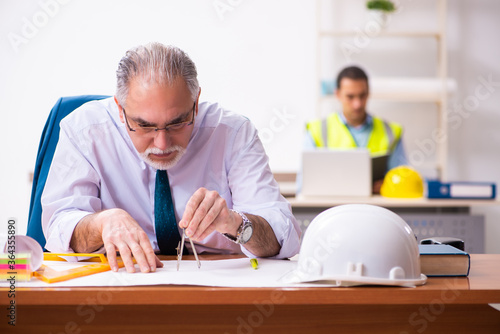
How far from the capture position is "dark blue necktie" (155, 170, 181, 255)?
148 cm

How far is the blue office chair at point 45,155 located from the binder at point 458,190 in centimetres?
212

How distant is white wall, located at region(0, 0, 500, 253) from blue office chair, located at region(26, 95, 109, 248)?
2897 mm

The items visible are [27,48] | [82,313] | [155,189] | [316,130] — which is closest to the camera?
[82,313]

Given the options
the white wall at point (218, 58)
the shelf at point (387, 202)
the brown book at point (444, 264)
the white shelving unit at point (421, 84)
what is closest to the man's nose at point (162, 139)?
the brown book at point (444, 264)

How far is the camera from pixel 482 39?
15.5 ft

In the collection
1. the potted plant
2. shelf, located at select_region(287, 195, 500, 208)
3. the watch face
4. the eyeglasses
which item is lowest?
shelf, located at select_region(287, 195, 500, 208)

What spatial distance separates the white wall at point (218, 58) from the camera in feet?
15.2

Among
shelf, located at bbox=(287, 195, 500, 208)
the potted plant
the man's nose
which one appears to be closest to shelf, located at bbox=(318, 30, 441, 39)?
the potted plant

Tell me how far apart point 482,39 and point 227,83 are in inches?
81.0

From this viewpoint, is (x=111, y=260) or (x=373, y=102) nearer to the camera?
(x=111, y=260)

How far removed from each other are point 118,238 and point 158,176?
38 cm

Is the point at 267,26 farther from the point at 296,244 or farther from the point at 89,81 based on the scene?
the point at 296,244

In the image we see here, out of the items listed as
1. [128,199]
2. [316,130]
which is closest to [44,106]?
[316,130]

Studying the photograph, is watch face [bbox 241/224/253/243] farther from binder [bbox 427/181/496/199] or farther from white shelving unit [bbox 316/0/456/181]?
white shelving unit [bbox 316/0/456/181]
